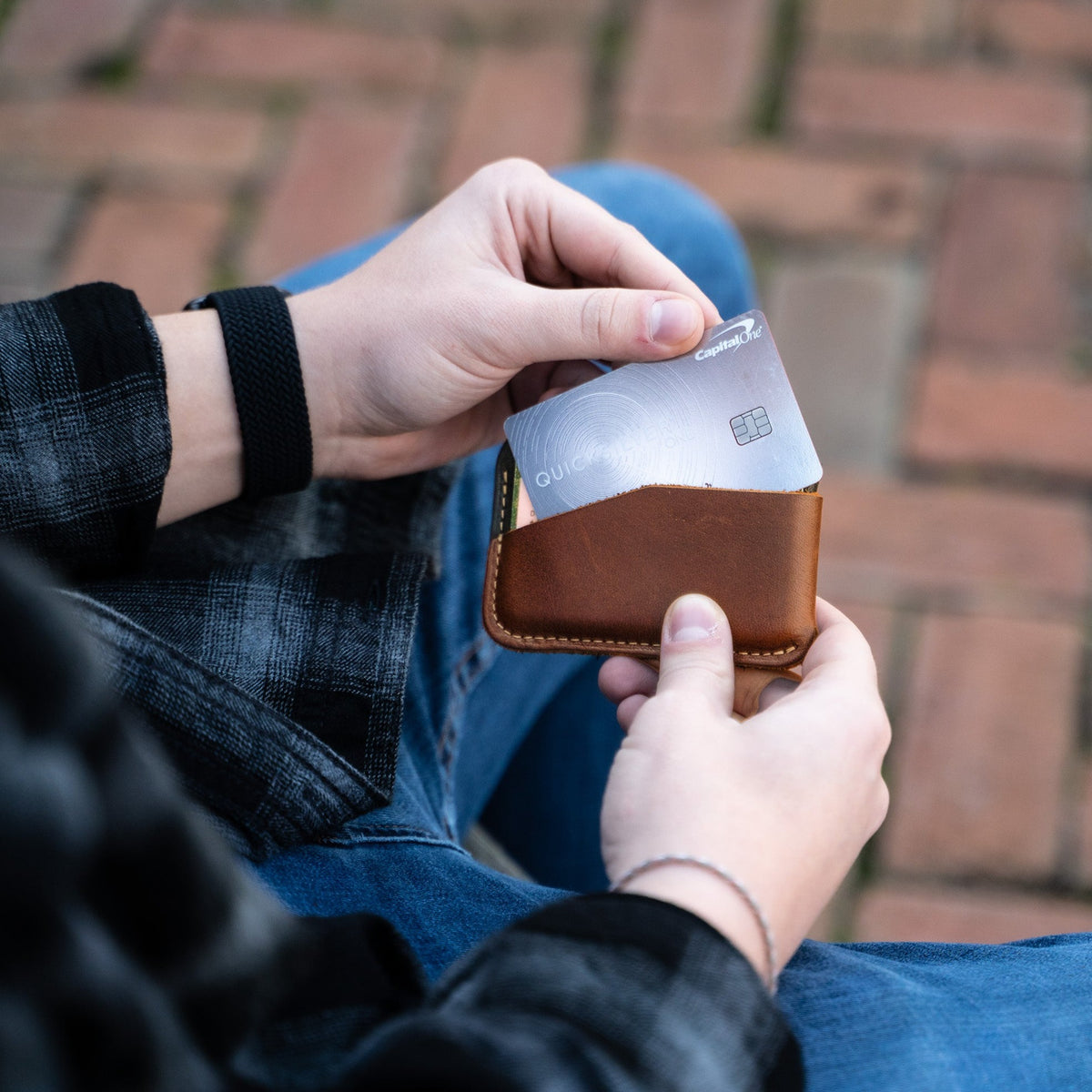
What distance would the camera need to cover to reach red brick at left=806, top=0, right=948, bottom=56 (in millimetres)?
1966

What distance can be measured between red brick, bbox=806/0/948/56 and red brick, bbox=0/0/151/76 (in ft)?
4.16

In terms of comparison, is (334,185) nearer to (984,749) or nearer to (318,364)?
(318,364)

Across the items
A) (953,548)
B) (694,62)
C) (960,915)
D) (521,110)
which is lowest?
(960,915)

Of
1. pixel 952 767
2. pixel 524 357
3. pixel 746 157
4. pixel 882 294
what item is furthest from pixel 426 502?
pixel 746 157

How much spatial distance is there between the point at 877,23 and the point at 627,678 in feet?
5.48

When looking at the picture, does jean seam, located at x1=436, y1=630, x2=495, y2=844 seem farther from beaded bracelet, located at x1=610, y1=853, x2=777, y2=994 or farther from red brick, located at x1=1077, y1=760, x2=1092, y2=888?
red brick, located at x1=1077, y1=760, x2=1092, y2=888

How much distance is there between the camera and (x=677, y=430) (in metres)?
0.84

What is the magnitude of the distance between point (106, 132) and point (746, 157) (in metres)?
1.10

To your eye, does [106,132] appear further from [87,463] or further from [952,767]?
[952,767]

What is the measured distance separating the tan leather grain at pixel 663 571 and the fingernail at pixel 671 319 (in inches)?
4.7

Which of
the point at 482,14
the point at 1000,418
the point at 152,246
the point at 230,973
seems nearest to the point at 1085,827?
the point at 1000,418

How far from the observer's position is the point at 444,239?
2.85 ft

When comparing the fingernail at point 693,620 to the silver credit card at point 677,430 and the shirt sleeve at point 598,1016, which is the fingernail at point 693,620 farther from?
the shirt sleeve at point 598,1016

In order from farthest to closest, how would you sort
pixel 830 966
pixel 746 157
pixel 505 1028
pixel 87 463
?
pixel 746 157 → pixel 87 463 → pixel 830 966 → pixel 505 1028
